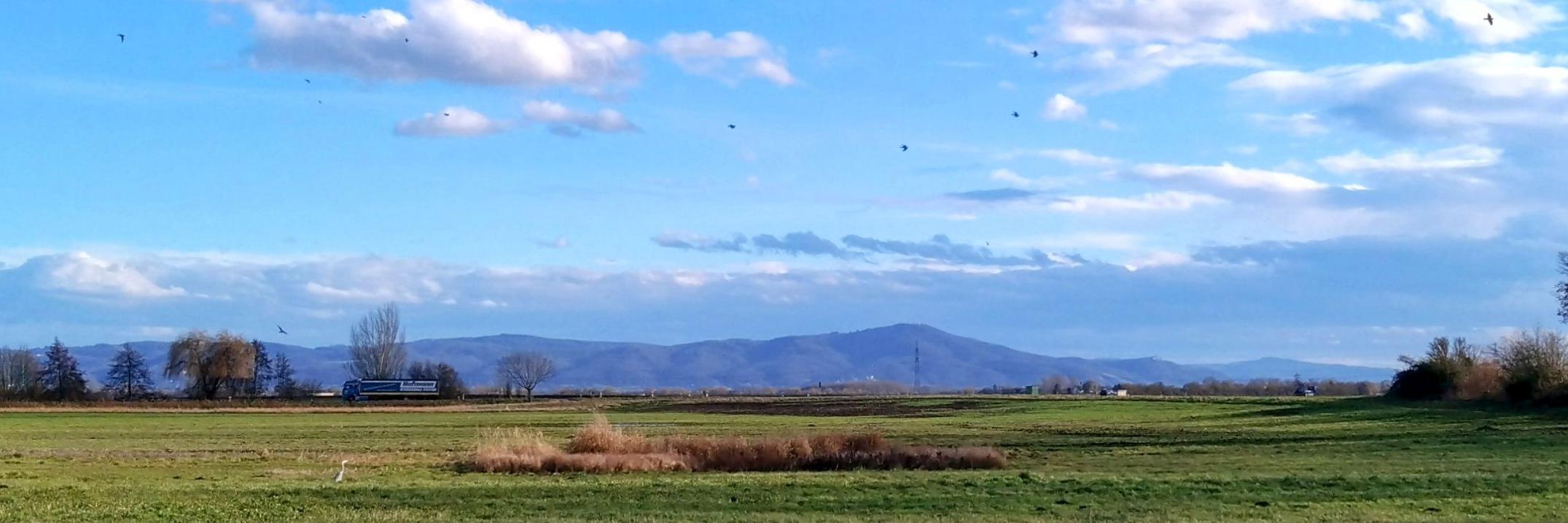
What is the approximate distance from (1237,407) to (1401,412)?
2159 cm

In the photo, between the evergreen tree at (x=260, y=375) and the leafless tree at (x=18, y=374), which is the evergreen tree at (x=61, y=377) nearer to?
the leafless tree at (x=18, y=374)

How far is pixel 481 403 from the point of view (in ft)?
454

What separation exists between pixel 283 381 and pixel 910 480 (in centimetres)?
15474

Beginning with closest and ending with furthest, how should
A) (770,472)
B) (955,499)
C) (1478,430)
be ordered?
(955,499) < (770,472) < (1478,430)

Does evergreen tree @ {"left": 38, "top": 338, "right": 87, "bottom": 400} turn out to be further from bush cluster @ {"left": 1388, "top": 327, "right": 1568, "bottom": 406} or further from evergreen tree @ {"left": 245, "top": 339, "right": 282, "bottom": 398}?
bush cluster @ {"left": 1388, "top": 327, "right": 1568, "bottom": 406}

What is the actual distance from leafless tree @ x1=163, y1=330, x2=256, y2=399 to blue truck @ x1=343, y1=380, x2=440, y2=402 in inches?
517

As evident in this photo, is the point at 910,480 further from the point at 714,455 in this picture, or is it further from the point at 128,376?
the point at 128,376

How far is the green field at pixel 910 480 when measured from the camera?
77.3ft

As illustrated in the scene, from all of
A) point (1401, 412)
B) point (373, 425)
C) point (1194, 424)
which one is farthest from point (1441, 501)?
point (373, 425)

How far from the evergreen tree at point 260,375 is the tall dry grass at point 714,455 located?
123533 millimetres

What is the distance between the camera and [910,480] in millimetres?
30828

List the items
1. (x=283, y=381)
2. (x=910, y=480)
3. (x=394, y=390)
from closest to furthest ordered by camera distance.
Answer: (x=910, y=480) → (x=394, y=390) → (x=283, y=381)

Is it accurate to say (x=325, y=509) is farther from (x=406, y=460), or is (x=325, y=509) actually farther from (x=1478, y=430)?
(x=1478, y=430)

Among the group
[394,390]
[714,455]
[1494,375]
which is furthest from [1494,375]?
[394,390]
